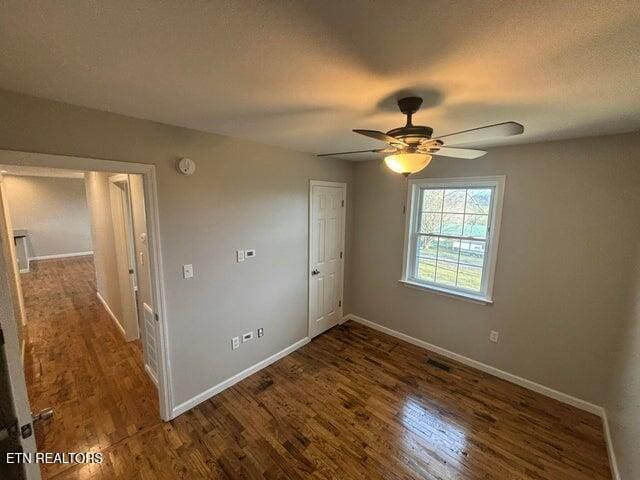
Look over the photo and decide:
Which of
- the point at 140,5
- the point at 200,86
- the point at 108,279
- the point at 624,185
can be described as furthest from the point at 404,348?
the point at 108,279

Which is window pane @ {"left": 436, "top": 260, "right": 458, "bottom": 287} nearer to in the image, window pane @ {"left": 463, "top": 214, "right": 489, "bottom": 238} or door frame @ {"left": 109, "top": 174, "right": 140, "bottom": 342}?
window pane @ {"left": 463, "top": 214, "right": 489, "bottom": 238}

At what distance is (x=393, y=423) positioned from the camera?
90.6 inches

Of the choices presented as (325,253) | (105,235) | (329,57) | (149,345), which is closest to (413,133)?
(329,57)

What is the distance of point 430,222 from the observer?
3.35 m

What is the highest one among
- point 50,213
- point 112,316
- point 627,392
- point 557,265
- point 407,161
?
point 407,161

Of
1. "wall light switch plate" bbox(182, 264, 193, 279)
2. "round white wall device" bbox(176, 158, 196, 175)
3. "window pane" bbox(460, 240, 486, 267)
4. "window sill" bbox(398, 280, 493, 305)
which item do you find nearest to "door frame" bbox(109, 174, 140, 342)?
"wall light switch plate" bbox(182, 264, 193, 279)

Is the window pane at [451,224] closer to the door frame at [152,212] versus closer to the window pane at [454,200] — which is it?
the window pane at [454,200]

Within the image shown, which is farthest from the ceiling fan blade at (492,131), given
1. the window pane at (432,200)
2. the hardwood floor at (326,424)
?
the hardwood floor at (326,424)

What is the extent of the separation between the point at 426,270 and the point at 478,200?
1027 millimetres

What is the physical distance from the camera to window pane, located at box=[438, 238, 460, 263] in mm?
3166

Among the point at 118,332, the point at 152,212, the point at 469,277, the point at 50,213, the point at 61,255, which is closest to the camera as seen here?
the point at 152,212

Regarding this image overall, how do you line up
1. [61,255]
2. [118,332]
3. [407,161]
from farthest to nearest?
[61,255], [118,332], [407,161]

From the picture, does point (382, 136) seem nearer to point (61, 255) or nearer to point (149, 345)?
point (149, 345)

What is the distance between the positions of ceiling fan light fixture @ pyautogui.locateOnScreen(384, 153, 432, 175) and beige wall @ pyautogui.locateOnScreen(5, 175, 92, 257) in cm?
979
